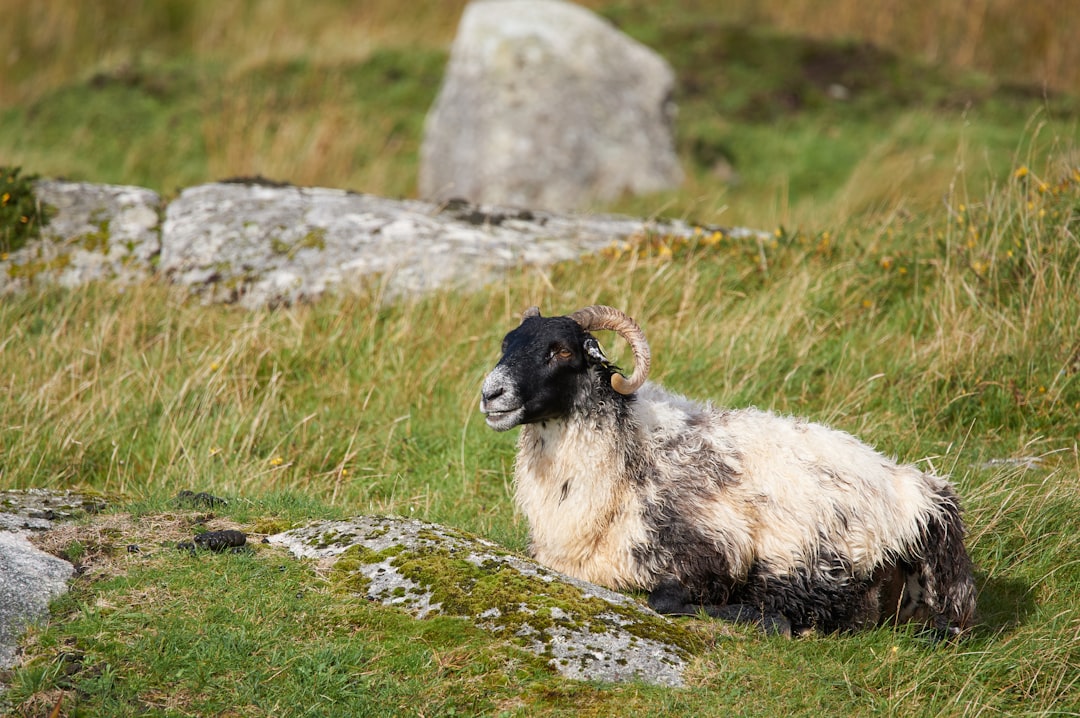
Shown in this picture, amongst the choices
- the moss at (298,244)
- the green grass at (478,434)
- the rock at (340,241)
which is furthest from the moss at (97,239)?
the moss at (298,244)

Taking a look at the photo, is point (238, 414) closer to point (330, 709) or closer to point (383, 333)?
point (383, 333)

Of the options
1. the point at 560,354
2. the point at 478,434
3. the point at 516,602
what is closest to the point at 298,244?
the point at 478,434

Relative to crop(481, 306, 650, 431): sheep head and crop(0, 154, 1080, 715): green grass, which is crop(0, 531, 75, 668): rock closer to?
crop(0, 154, 1080, 715): green grass

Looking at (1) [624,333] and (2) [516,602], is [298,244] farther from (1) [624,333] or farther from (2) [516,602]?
(2) [516,602]

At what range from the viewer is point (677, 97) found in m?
19.9

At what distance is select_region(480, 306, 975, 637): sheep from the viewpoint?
591cm

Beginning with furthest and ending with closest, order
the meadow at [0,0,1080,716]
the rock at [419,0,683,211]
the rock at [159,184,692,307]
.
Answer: the rock at [419,0,683,211] → the rock at [159,184,692,307] → the meadow at [0,0,1080,716]

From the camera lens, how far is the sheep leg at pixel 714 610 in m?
5.69

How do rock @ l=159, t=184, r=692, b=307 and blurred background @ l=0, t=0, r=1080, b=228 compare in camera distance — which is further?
blurred background @ l=0, t=0, r=1080, b=228

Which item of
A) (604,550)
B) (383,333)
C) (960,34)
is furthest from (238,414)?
(960,34)

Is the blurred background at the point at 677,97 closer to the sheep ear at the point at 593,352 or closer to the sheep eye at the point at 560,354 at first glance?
the sheep ear at the point at 593,352

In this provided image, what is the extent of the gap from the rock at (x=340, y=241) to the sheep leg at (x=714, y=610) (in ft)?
16.4

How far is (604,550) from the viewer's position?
605cm

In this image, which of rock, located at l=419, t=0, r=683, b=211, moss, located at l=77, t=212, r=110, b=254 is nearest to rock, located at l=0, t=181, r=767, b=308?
moss, located at l=77, t=212, r=110, b=254
